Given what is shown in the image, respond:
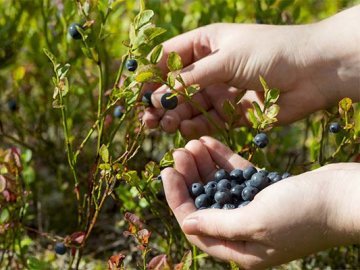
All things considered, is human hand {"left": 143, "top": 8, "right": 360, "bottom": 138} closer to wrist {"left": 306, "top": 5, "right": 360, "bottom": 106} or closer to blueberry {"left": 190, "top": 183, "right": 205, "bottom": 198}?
wrist {"left": 306, "top": 5, "right": 360, "bottom": 106}

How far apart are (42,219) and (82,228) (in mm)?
661

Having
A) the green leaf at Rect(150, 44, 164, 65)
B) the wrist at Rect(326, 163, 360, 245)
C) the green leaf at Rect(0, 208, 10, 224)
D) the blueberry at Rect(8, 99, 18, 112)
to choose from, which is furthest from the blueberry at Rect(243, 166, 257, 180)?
the blueberry at Rect(8, 99, 18, 112)

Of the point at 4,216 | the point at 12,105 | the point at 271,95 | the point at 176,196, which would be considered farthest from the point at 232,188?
the point at 12,105

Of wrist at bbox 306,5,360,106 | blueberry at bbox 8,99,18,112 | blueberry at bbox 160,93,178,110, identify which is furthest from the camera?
blueberry at bbox 8,99,18,112

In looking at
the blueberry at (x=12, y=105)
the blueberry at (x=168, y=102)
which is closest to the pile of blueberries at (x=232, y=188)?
the blueberry at (x=168, y=102)

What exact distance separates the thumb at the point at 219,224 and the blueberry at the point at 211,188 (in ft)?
0.36

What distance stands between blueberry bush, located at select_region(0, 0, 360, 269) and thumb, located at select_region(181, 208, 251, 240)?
7 cm

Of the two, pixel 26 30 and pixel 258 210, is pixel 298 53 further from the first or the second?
pixel 26 30

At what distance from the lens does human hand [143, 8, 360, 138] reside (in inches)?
78.4

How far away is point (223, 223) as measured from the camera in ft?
5.10

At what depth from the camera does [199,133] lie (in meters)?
2.22

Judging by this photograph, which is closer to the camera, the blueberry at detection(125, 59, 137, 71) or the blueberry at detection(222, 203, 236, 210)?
the blueberry at detection(222, 203, 236, 210)

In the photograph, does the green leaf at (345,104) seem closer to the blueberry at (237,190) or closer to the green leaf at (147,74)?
the blueberry at (237,190)

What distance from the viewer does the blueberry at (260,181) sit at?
5.53 feet
